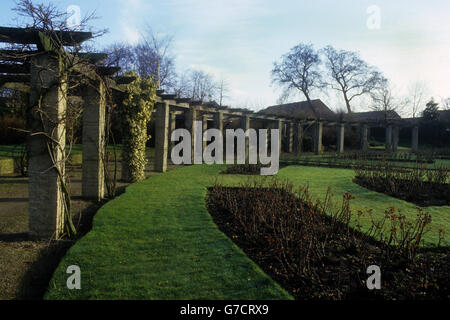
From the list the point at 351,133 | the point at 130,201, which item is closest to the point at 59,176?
the point at 130,201

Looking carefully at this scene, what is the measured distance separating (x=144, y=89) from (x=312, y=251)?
335 inches

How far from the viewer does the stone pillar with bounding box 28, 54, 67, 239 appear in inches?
199

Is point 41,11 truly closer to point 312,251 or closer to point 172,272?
point 172,272

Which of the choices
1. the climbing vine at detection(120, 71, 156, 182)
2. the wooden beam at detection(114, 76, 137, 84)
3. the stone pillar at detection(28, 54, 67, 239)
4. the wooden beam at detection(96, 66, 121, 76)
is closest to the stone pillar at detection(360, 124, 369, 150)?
the climbing vine at detection(120, 71, 156, 182)

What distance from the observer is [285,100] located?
3775cm

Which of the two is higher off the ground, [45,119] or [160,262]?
[45,119]

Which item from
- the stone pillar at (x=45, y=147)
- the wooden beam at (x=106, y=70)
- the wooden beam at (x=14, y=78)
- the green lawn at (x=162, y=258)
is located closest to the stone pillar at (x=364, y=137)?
the green lawn at (x=162, y=258)

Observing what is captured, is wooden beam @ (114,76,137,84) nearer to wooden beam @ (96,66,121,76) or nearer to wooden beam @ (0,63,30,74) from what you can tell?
wooden beam @ (96,66,121,76)

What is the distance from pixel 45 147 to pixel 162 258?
9.01ft

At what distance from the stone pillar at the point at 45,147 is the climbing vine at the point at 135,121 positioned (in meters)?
5.06

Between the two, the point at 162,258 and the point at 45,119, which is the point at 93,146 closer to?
the point at 45,119

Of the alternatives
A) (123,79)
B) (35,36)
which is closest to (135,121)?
(123,79)

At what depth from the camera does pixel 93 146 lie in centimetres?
806

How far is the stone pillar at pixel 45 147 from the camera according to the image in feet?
16.6
